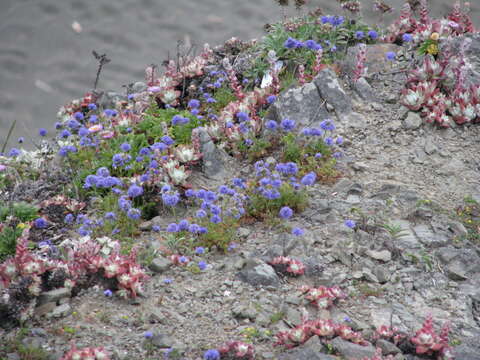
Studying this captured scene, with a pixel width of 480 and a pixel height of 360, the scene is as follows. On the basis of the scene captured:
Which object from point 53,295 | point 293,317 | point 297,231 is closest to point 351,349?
point 293,317

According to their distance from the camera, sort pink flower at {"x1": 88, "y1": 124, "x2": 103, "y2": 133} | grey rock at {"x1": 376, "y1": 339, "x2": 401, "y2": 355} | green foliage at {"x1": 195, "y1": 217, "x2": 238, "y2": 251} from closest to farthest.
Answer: grey rock at {"x1": 376, "y1": 339, "x2": 401, "y2": 355}
green foliage at {"x1": 195, "y1": 217, "x2": 238, "y2": 251}
pink flower at {"x1": 88, "y1": 124, "x2": 103, "y2": 133}

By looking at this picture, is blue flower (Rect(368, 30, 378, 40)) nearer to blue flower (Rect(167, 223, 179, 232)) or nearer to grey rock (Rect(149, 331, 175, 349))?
blue flower (Rect(167, 223, 179, 232))

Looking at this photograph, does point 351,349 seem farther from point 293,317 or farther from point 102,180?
point 102,180

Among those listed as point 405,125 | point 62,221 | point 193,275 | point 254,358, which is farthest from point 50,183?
point 405,125

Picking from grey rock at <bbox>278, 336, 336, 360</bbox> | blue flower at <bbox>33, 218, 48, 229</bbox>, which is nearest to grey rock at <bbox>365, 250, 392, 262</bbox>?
grey rock at <bbox>278, 336, 336, 360</bbox>

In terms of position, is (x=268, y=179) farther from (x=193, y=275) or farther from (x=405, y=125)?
(x=405, y=125)
